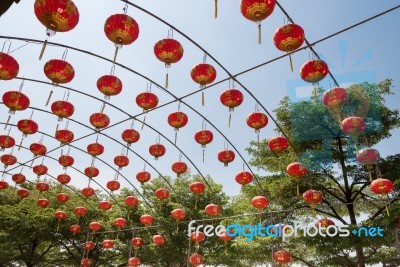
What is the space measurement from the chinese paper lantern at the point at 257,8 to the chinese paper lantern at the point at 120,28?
208 cm

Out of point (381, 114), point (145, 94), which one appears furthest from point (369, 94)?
point (145, 94)

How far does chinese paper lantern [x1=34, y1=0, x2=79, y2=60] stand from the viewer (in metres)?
5.18

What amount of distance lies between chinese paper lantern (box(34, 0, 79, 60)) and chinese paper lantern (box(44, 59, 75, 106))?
1817 millimetres

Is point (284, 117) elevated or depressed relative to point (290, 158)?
elevated

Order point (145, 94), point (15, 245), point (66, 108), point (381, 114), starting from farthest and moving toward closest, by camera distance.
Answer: point (15, 245) → point (381, 114) → point (66, 108) → point (145, 94)

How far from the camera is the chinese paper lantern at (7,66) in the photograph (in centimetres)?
688

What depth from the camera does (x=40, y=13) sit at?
17.1ft

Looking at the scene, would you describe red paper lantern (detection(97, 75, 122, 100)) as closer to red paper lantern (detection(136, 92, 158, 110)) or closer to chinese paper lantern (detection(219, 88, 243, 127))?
red paper lantern (detection(136, 92, 158, 110))

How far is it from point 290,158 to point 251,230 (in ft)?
12.9

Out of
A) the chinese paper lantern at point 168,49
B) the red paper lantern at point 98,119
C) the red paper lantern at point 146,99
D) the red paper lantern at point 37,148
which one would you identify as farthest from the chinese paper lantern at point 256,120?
the red paper lantern at point 37,148

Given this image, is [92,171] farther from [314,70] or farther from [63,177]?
[314,70]

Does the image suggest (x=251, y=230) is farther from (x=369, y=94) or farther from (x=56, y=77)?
(x=56, y=77)

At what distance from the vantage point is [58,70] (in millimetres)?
7234

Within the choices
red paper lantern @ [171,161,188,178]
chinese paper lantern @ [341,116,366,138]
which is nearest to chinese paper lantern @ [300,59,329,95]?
chinese paper lantern @ [341,116,366,138]
